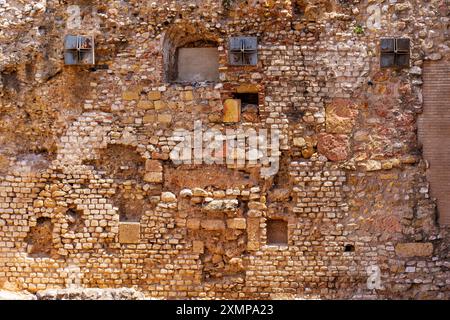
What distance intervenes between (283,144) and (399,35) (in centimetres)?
225

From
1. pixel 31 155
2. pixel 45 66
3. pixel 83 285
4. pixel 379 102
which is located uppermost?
pixel 45 66

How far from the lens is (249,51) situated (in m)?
8.88

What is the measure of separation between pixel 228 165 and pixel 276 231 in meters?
1.17

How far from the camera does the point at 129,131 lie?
29.7 feet

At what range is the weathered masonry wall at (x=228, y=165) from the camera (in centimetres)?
884

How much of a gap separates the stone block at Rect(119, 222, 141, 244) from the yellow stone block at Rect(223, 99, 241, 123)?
198cm

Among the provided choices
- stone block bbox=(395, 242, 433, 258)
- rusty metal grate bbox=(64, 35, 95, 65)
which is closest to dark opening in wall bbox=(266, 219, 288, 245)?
stone block bbox=(395, 242, 433, 258)

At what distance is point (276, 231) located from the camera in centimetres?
902

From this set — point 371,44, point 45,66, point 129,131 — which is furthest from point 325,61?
point 45,66

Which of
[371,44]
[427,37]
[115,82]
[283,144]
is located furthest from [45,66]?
[427,37]

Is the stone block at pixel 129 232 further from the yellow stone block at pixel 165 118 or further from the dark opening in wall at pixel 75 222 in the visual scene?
the yellow stone block at pixel 165 118

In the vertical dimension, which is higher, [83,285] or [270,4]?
[270,4]

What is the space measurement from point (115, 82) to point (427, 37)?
4505 mm

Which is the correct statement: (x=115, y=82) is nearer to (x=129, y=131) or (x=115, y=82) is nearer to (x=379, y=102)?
(x=129, y=131)
